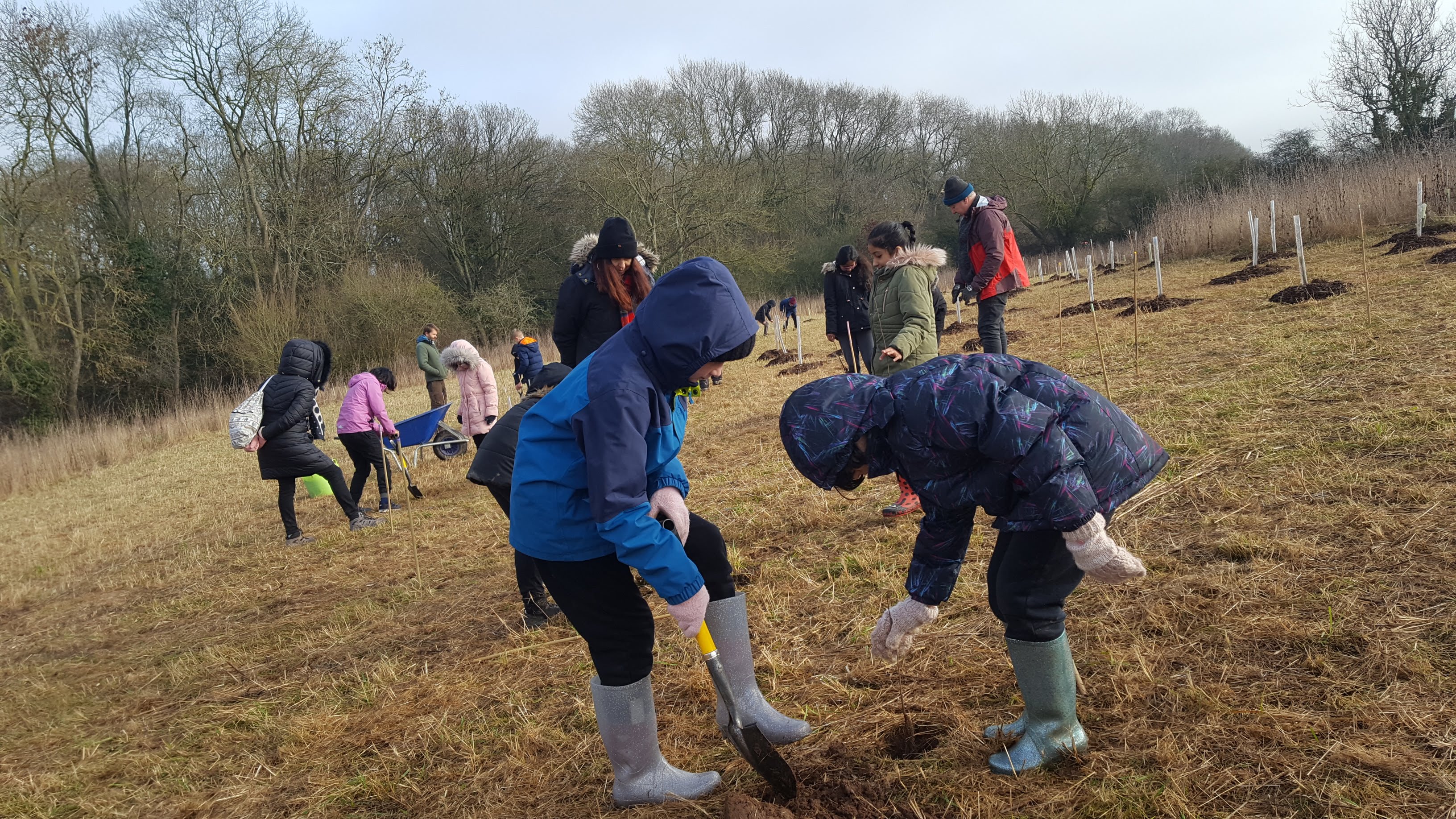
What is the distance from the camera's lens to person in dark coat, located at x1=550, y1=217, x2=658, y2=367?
4.37 metres

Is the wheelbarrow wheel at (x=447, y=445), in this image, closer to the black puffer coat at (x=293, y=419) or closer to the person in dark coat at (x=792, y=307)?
the black puffer coat at (x=293, y=419)

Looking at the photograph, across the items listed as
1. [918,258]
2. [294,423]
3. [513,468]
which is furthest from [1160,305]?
[513,468]

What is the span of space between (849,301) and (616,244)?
4.41 meters

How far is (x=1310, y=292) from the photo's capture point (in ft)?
34.7

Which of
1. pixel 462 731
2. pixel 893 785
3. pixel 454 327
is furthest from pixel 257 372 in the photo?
pixel 893 785

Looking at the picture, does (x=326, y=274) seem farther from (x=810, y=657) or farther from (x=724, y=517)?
(x=810, y=657)

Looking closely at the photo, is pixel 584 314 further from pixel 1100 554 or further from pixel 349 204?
pixel 349 204

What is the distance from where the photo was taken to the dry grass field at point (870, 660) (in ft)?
7.98

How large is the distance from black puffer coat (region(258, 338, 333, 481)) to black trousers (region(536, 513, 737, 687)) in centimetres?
569

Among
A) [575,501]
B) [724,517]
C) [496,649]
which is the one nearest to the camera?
[575,501]

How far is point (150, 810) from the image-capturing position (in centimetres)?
324

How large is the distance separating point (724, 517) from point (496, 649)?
6.97 feet

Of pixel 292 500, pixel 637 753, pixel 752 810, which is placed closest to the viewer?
pixel 752 810

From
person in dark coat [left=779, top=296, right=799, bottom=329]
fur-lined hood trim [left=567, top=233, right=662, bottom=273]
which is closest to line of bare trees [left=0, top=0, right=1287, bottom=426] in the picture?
person in dark coat [left=779, top=296, right=799, bottom=329]
